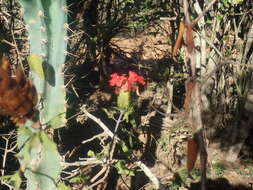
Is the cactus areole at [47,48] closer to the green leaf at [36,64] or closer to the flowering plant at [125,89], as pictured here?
the green leaf at [36,64]

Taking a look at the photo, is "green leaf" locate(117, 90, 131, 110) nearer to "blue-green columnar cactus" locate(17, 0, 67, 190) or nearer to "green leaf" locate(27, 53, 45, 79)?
"blue-green columnar cactus" locate(17, 0, 67, 190)

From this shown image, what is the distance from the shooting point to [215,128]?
13.3 ft

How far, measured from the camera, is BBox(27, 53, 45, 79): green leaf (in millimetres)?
1673

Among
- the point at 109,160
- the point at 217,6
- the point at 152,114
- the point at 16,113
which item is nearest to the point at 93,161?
the point at 109,160

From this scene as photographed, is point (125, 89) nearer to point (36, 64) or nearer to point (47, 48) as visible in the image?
point (47, 48)

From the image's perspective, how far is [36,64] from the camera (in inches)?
66.9

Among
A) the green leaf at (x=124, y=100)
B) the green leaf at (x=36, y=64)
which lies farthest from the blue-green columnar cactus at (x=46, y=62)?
the green leaf at (x=124, y=100)

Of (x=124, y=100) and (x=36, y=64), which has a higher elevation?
(x=36, y=64)

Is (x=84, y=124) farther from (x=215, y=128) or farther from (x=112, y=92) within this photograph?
(x=215, y=128)

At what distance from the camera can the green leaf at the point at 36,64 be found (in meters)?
1.67

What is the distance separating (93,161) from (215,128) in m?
2.39

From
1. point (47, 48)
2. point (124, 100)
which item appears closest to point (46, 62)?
point (47, 48)

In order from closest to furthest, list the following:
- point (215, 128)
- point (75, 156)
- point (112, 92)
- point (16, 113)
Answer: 1. point (16, 113)
2. point (75, 156)
3. point (215, 128)
4. point (112, 92)

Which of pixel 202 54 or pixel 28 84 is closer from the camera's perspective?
pixel 28 84
